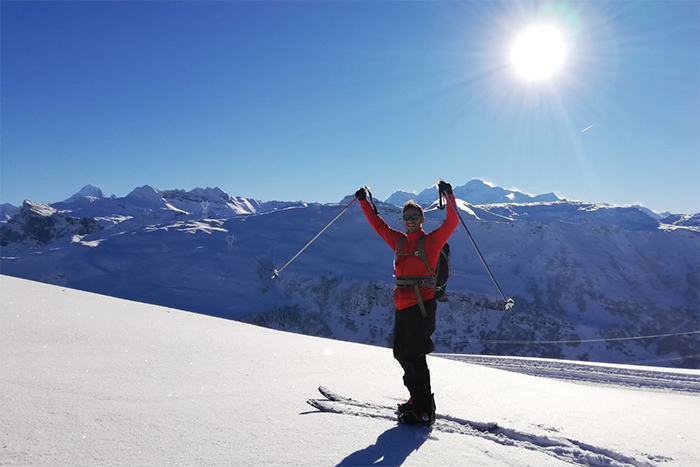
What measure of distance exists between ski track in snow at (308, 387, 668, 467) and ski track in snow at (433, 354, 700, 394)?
32.2 ft

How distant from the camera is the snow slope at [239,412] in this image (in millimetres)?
2438

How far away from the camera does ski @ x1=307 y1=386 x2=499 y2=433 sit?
3.62 meters

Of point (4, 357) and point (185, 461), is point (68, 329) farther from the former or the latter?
point (185, 461)

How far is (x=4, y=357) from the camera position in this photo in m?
3.73

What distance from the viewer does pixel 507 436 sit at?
3.53 meters

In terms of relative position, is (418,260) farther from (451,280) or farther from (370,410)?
(451,280)

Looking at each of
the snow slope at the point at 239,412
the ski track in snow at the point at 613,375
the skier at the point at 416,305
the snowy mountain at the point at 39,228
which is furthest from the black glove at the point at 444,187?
the snowy mountain at the point at 39,228

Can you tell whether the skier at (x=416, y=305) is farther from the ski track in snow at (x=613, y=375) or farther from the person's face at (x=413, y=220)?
the ski track in snow at (x=613, y=375)

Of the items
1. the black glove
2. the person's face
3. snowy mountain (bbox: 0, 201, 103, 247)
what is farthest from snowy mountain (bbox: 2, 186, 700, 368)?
snowy mountain (bbox: 0, 201, 103, 247)

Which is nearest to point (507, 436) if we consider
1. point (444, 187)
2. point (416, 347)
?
point (416, 347)

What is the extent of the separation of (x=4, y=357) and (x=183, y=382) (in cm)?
168

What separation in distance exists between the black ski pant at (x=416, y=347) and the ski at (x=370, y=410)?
0.91 ft

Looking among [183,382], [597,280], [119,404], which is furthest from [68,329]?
[597,280]

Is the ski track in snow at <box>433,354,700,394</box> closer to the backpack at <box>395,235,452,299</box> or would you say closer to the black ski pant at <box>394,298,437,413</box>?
the backpack at <box>395,235,452,299</box>
